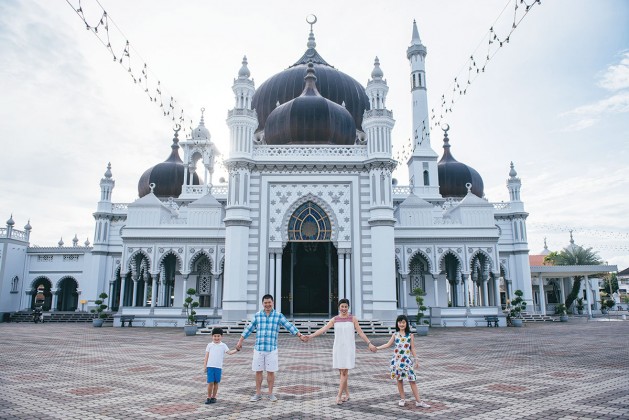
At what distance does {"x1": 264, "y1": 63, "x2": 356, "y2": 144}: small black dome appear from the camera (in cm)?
2520

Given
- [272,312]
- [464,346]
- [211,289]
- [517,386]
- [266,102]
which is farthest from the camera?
[266,102]

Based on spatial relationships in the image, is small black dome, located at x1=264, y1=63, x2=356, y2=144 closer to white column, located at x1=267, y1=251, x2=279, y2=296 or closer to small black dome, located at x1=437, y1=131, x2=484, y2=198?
white column, located at x1=267, y1=251, x2=279, y2=296

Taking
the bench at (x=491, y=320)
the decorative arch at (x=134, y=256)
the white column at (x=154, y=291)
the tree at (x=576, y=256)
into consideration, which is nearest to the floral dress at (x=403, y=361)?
the bench at (x=491, y=320)

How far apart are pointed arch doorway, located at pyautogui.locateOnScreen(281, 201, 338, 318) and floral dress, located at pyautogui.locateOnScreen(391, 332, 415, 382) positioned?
1759 centimetres

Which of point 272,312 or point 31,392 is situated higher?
point 272,312

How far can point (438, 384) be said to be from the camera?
8570 mm

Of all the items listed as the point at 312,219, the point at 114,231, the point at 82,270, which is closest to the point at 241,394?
the point at 312,219

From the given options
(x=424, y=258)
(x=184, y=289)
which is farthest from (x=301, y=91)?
(x=184, y=289)

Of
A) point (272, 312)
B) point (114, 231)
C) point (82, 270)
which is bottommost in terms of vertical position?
point (272, 312)

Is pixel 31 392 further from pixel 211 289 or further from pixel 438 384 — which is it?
pixel 211 289

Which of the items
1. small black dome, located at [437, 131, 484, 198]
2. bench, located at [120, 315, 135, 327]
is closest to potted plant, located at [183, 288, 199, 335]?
bench, located at [120, 315, 135, 327]

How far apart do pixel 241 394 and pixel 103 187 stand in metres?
32.0

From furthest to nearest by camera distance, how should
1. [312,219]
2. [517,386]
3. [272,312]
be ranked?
1. [312,219]
2. [517,386]
3. [272,312]

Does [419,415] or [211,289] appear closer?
[419,415]
